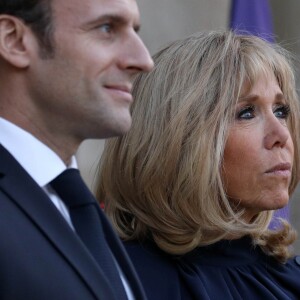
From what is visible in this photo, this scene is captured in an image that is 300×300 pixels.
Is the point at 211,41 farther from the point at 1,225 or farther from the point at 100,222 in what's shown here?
the point at 1,225

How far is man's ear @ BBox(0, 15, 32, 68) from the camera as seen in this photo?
2.28 metres

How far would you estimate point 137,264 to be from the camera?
3.12m

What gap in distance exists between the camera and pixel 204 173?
10.2 feet

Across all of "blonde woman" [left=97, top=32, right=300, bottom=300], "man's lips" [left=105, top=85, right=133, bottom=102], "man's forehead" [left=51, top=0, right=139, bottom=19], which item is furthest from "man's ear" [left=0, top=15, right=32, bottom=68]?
"blonde woman" [left=97, top=32, right=300, bottom=300]

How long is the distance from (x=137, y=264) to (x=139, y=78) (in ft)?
2.21

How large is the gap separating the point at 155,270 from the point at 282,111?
0.75 m

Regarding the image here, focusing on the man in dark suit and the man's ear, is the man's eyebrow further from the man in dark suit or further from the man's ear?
the man's ear

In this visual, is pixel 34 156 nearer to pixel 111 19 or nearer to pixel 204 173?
pixel 111 19

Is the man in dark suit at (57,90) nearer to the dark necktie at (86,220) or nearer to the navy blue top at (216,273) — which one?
the dark necktie at (86,220)

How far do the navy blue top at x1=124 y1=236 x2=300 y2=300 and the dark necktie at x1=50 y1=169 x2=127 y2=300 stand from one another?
0.76 m

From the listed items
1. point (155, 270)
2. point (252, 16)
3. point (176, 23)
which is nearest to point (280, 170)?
point (155, 270)

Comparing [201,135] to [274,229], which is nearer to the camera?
[201,135]

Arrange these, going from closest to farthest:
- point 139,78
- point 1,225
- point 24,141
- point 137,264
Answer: point 1,225, point 24,141, point 137,264, point 139,78

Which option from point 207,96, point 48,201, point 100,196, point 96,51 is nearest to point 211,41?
point 207,96
